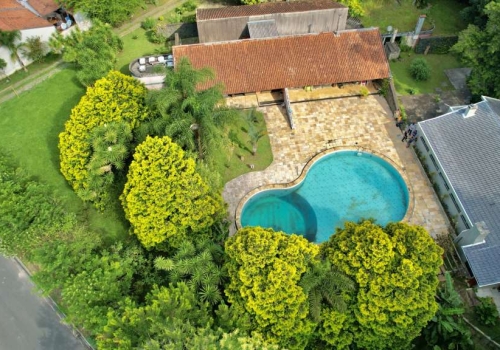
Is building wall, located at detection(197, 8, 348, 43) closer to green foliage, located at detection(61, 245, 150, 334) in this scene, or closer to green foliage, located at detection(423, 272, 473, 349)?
green foliage, located at detection(61, 245, 150, 334)

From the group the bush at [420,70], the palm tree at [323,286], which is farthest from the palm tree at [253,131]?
the bush at [420,70]

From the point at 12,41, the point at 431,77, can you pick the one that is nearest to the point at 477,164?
the point at 431,77

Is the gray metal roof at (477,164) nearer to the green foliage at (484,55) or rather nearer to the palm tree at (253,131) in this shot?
the green foliage at (484,55)

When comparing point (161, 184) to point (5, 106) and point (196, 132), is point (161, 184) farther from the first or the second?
point (5, 106)

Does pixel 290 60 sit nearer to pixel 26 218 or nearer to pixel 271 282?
pixel 271 282

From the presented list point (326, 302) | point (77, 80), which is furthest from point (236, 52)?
point (326, 302)

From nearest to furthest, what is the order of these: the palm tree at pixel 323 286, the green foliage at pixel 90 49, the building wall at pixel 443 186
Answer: the palm tree at pixel 323 286
the building wall at pixel 443 186
the green foliage at pixel 90 49
